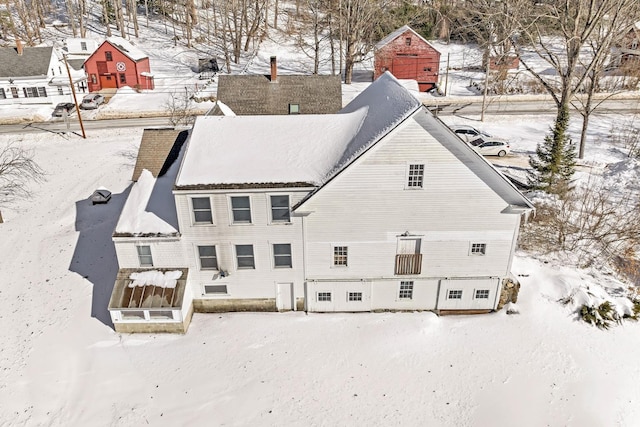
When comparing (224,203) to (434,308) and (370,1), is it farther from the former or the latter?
(370,1)

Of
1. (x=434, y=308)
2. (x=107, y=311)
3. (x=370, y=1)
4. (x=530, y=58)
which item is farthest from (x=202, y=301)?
(x=530, y=58)

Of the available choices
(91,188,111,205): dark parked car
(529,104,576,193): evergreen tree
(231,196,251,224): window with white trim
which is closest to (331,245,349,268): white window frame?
(231,196,251,224): window with white trim

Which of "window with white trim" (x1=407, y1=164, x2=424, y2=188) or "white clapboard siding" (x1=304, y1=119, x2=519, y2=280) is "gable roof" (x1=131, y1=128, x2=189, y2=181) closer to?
"white clapboard siding" (x1=304, y1=119, x2=519, y2=280)

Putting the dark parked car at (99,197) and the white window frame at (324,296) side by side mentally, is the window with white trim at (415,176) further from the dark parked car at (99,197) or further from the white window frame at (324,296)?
the dark parked car at (99,197)

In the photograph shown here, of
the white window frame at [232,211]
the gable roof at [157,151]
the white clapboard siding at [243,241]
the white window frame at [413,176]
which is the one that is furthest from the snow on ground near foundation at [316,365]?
the white window frame at [413,176]

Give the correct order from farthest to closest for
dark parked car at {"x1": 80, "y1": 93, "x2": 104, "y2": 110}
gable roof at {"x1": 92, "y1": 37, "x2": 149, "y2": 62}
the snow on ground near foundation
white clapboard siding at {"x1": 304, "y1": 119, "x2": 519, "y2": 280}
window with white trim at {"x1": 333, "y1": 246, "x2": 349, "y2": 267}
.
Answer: gable roof at {"x1": 92, "y1": 37, "x2": 149, "y2": 62}, dark parked car at {"x1": 80, "y1": 93, "x2": 104, "y2": 110}, window with white trim at {"x1": 333, "y1": 246, "x2": 349, "y2": 267}, white clapboard siding at {"x1": 304, "y1": 119, "x2": 519, "y2": 280}, the snow on ground near foundation

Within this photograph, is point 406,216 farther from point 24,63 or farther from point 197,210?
point 24,63
